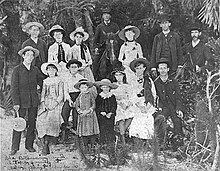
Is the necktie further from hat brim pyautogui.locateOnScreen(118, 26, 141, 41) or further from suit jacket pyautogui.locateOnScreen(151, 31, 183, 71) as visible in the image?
suit jacket pyautogui.locateOnScreen(151, 31, 183, 71)

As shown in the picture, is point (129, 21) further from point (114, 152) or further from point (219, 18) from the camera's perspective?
point (114, 152)

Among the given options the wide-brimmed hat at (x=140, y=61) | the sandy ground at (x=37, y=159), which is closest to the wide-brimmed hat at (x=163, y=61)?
the wide-brimmed hat at (x=140, y=61)

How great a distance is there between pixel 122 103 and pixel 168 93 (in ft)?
1.67

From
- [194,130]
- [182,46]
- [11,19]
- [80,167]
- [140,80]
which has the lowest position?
[80,167]

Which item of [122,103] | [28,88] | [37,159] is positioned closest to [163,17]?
[122,103]

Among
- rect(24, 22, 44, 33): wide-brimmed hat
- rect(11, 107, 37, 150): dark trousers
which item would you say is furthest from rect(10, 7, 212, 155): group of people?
rect(24, 22, 44, 33): wide-brimmed hat

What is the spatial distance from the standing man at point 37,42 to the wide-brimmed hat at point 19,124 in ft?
1.96

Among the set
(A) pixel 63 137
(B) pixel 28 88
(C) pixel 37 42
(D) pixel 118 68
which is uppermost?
(C) pixel 37 42

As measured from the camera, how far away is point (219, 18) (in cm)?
533

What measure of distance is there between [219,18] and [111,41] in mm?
1181

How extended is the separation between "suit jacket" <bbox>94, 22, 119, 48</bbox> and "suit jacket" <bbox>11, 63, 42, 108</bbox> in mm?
715

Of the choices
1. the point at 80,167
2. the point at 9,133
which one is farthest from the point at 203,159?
the point at 9,133

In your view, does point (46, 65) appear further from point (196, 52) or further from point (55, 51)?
point (196, 52)

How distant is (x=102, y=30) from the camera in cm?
547
